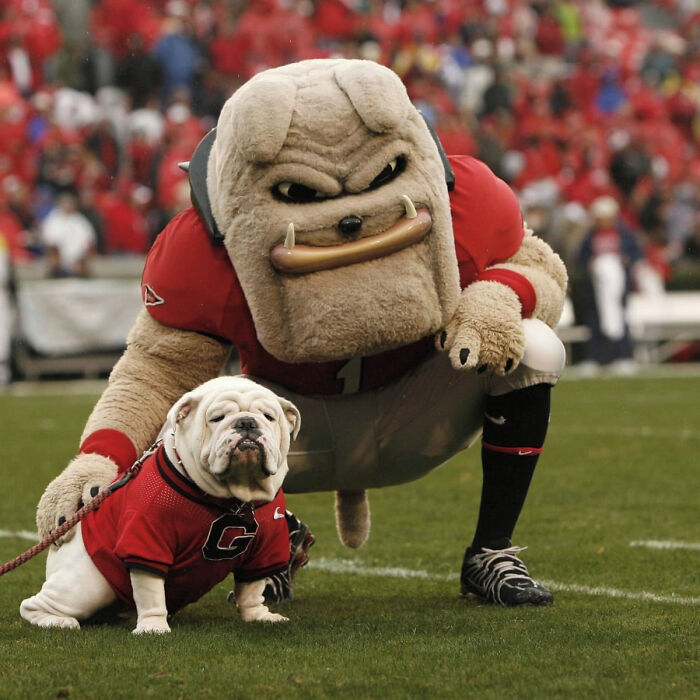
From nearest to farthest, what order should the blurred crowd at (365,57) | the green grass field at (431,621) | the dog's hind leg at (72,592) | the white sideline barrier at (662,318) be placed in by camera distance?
1. the green grass field at (431,621)
2. the dog's hind leg at (72,592)
3. the blurred crowd at (365,57)
4. the white sideline barrier at (662,318)

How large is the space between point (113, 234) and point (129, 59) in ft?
7.70

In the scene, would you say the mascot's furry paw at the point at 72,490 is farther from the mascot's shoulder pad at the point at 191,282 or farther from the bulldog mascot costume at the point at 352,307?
the mascot's shoulder pad at the point at 191,282

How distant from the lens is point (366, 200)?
11.1ft

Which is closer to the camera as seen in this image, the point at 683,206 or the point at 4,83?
the point at 4,83

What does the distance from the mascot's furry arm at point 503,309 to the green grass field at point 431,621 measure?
59 centimetres

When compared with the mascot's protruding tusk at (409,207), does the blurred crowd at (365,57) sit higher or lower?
lower

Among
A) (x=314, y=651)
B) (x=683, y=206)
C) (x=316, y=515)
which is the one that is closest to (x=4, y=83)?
(x=683, y=206)

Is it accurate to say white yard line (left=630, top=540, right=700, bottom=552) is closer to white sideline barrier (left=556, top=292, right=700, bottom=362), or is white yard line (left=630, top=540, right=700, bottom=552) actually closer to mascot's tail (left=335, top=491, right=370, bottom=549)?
mascot's tail (left=335, top=491, right=370, bottom=549)

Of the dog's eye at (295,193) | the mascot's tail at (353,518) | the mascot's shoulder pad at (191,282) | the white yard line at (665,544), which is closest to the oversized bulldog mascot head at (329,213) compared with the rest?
the dog's eye at (295,193)

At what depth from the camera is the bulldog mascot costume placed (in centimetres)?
338

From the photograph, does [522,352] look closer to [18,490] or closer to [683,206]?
[18,490]

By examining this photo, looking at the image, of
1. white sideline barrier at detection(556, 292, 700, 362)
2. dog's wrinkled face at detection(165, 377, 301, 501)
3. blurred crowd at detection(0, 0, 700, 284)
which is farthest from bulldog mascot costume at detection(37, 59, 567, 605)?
white sideline barrier at detection(556, 292, 700, 362)

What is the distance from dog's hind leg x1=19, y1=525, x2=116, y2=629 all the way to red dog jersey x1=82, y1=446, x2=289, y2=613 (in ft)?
0.09

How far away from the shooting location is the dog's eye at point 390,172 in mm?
3436
